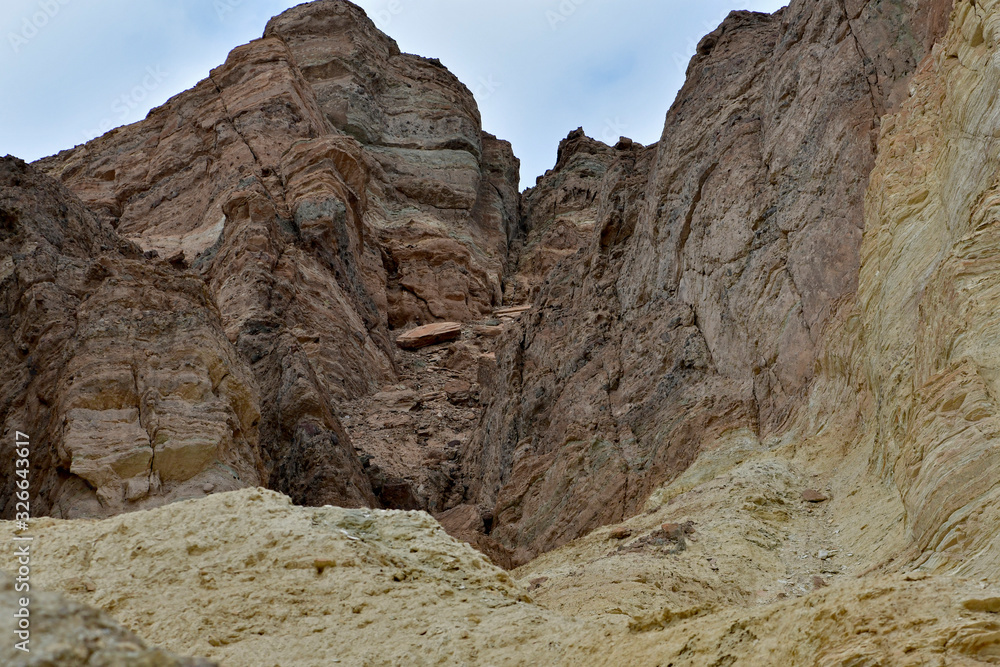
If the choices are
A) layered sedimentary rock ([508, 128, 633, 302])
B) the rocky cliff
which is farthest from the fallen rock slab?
the rocky cliff

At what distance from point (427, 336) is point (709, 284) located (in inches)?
801

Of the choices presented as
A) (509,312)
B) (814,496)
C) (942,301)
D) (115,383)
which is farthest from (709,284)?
(509,312)

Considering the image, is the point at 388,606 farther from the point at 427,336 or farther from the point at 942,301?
the point at 427,336

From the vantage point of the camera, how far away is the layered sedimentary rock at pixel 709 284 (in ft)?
61.5

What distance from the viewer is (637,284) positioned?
25125 millimetres

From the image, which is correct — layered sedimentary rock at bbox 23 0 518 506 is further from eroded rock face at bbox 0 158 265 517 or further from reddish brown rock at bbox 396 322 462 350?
reddish brown rock at bbox 396 322 462 350

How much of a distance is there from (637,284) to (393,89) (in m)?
35.3

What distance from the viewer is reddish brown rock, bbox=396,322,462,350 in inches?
1601

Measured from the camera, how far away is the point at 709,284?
21.9 metres

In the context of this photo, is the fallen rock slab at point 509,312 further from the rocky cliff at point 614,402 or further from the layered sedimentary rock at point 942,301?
the layered sedimentary rock at point 942,301

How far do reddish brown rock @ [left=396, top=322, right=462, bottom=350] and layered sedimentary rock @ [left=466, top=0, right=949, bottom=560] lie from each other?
41.1ft

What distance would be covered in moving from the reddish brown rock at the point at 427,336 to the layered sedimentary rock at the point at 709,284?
12.5m

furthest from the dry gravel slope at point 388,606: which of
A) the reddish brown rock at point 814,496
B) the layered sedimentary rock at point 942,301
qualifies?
the reddish brown rock at point 814,496

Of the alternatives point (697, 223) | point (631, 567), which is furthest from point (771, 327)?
point (631, 567)
